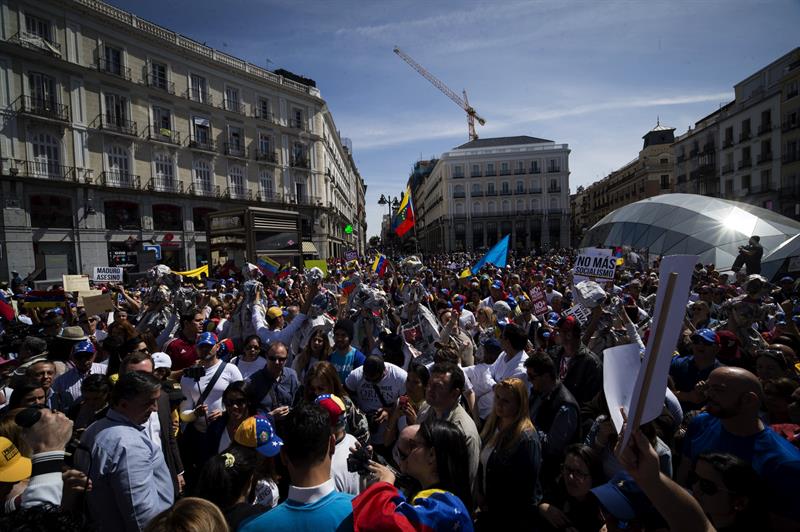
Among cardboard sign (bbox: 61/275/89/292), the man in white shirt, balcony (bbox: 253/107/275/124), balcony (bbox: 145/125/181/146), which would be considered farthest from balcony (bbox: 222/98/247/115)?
the man in white shirt

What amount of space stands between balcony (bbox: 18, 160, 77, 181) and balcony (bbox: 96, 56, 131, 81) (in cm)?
710

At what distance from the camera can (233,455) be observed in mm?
2246

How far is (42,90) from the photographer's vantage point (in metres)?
25.4

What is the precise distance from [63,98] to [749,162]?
174ft

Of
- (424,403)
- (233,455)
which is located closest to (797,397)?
(424,403)

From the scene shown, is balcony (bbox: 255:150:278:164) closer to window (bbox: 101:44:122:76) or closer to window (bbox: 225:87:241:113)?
window (bbox: 225:87:241:113)

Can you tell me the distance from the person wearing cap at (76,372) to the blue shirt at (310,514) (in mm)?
3439

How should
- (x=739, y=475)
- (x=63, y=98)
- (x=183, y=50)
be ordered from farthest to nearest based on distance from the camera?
(x=183, y=50) → (x=63, y=98) → (x=739, y=475)

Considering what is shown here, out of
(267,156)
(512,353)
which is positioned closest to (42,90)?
(267,156)

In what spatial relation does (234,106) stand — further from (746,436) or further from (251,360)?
(746,436)

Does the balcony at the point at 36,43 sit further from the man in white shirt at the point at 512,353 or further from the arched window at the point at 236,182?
the man in white shirt at the point at 512,353

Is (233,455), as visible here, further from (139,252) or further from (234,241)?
(139,252)

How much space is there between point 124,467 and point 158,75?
3668 centimetres

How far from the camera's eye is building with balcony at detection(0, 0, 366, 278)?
24594 mm
